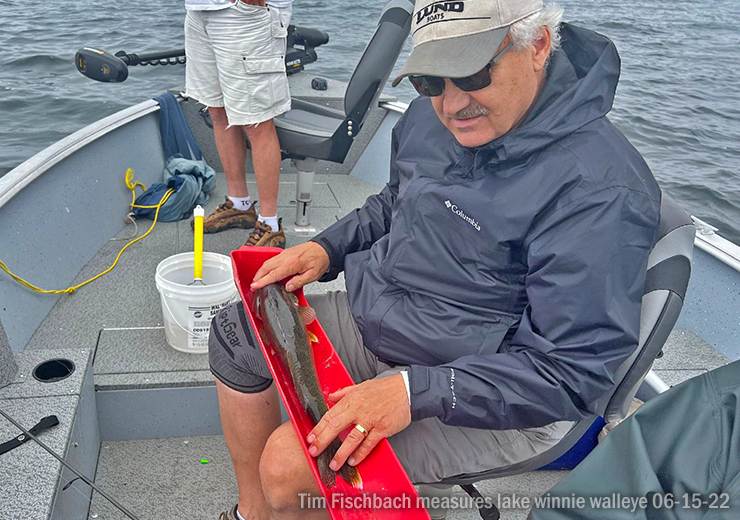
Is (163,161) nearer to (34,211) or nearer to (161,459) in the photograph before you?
(34,211)

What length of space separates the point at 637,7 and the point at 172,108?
693 inches

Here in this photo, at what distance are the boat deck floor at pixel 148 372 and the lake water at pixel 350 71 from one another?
9.35ft

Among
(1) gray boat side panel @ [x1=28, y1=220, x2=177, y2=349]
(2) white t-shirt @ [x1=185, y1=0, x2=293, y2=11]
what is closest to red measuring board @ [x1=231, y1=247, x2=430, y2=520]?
(1) gray boat side panel @ [x1=28, y1=220, x2=177, y2=349]

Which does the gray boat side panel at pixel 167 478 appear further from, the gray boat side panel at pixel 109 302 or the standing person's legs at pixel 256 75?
the standing person's legs at pixel 256 75

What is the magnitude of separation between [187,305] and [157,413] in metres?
0.44

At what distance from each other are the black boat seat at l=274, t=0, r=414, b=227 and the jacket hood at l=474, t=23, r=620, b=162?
53.9 inches

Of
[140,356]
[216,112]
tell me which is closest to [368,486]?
[140,356]

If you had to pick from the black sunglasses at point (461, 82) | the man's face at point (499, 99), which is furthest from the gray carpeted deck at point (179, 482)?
the black sunglasses at point (461, 82)

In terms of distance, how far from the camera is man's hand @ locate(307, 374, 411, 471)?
53.8 inches

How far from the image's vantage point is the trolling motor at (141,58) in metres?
3.52

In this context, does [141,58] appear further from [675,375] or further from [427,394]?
[675,375]

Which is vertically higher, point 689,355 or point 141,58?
point 141,58

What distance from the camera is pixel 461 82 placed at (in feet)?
4.82

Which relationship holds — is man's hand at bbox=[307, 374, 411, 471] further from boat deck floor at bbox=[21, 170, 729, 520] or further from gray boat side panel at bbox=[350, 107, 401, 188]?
gray boat side panel at bbox=[350, 107, 401, 188]
